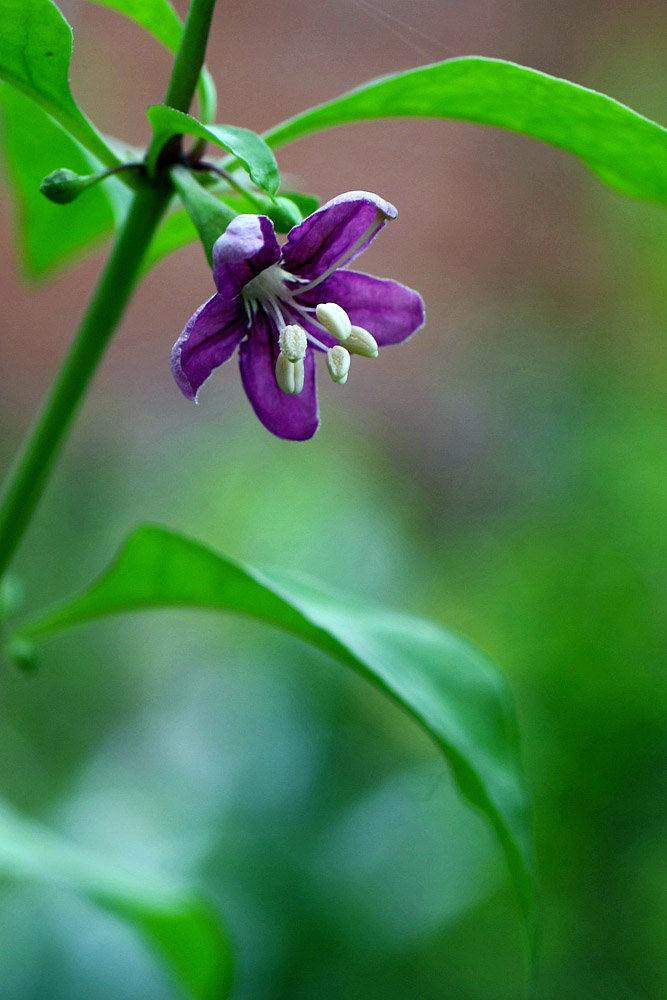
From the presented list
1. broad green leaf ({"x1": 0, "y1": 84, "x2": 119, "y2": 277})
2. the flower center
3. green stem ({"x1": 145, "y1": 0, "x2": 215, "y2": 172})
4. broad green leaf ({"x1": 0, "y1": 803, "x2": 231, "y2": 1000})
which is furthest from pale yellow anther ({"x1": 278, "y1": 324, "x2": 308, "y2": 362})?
broad green leaf ({"x1": 0, "y1": 803, "x2": 231, "y2": 1000})

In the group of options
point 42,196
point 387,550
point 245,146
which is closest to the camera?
point 245,146

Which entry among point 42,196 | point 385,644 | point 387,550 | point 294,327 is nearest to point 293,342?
point 294,327

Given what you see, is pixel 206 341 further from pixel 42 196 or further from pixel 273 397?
pixel 42 196

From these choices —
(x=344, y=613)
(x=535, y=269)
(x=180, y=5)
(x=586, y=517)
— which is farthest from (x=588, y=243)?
(x=344, y=613)

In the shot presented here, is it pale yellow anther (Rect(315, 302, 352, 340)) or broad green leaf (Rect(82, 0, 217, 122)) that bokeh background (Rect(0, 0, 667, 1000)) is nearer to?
broad green leaf (Rect(82, 0, 217, 122))

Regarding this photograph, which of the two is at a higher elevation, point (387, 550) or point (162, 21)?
point (162, 21)

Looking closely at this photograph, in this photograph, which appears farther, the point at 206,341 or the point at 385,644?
the point at 385,644

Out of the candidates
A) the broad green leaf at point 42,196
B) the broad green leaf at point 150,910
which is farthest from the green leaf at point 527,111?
the broad green leaf at point 150,910
